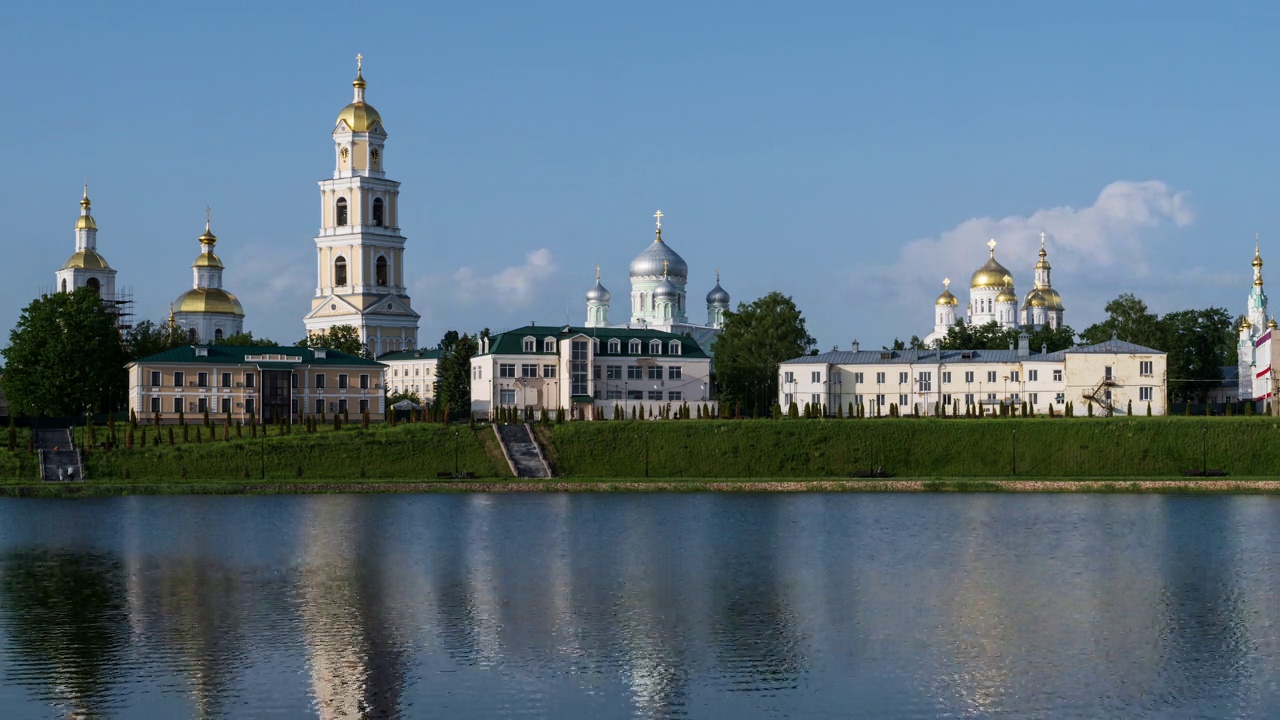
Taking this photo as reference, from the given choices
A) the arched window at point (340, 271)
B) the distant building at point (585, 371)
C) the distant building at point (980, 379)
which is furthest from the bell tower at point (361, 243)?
the distant building at point (980, 379)

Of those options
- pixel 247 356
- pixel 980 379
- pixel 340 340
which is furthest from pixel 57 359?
pixel 980 379

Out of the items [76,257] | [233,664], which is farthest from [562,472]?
[76,257]

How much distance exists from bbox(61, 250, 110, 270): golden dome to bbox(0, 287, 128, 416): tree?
40405mm

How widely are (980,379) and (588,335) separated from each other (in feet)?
81.1

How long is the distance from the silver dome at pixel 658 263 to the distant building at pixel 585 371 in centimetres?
3680

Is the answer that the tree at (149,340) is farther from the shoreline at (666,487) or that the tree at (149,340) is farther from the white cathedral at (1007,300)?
the white cathedral at (1007,300)

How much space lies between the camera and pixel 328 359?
4021 inches

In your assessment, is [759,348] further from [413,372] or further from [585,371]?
[413,372]

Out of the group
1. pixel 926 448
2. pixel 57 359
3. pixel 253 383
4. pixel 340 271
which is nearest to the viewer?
pixel 926 448

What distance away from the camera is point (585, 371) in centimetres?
10538

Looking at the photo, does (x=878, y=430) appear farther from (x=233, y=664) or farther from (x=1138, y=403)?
(x=233, y=664)

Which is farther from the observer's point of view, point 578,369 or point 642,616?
point 578,369

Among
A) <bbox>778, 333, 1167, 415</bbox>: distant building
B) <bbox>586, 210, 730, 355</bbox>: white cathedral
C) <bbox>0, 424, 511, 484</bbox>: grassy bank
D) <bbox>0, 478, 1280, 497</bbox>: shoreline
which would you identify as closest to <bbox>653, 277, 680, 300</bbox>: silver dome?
<bbox>586, 210, 730, 355</bbox>: white cathedral

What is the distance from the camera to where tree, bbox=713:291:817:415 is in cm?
11144
